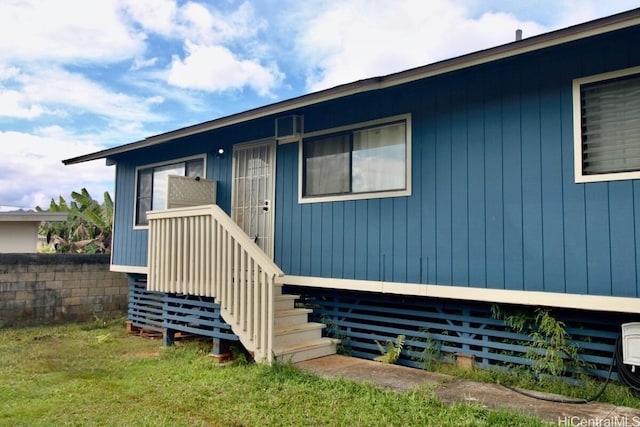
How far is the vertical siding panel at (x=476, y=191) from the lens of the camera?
476 centimetres

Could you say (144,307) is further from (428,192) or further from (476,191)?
(476,191)

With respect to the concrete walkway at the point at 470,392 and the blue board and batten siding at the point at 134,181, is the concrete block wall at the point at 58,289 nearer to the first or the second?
the blue board and batten siding at the point at 134,181

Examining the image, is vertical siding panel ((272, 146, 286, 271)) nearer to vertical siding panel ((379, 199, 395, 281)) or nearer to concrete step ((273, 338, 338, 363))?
concrete step ((273, 338, 338, 363))

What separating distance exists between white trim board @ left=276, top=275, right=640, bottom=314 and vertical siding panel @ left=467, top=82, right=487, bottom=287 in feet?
0.46

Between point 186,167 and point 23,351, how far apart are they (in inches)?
145

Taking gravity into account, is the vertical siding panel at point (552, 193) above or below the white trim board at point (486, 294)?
above

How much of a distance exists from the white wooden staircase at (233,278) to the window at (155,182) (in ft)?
5.37

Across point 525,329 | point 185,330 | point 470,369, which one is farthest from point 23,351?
point 525,329

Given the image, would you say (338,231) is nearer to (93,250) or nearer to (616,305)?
(616,305)

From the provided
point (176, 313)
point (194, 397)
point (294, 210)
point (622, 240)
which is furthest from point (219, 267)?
point (622, 240)

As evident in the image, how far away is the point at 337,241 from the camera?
5.94 metres

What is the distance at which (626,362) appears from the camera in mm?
3916

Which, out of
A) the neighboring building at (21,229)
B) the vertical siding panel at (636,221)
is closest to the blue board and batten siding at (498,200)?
the vertical siding panel at (636,221)

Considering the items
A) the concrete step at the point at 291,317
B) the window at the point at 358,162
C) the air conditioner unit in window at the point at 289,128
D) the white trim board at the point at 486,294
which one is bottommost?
the concrete step at the point at 291,317
